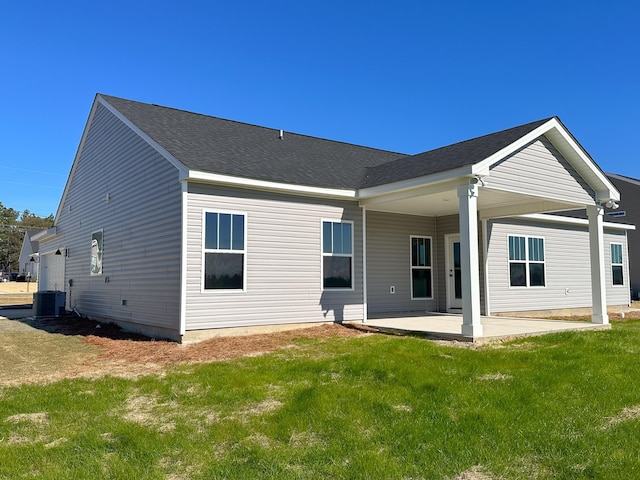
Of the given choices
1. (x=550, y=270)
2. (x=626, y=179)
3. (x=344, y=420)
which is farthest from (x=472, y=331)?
(x=626, y=179)

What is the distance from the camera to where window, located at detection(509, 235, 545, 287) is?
14.5 metres

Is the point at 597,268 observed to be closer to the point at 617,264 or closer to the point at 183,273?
the point at 617,264

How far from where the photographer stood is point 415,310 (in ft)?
44.9

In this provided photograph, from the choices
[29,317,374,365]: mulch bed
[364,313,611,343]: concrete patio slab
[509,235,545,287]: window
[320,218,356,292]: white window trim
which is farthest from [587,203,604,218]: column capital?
[29,317,374,365]: mulch bed

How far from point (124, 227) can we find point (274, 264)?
171 inches

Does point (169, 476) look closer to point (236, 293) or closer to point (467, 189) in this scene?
point (236, 293)

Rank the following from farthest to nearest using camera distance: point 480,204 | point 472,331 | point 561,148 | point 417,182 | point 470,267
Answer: point 480,204, point 561,148, point 417,182, point 470,267, point 472,331

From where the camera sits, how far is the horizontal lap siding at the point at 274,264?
949 cm

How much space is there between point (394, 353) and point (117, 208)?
8.65 m

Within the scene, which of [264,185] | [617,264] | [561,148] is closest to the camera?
[264,185]

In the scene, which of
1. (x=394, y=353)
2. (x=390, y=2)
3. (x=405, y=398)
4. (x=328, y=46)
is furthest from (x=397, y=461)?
(x=328, y=46)

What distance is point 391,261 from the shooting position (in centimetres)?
1312

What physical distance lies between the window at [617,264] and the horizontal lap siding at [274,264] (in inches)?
466

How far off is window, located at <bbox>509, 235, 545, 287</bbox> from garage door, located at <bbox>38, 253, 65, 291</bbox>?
15.1 m
